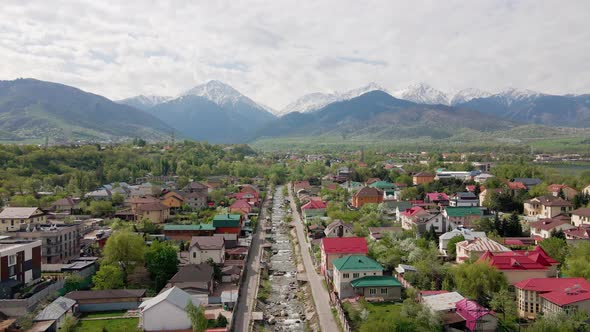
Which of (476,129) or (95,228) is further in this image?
(476,129)

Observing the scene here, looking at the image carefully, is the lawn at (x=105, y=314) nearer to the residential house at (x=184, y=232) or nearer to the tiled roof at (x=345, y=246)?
the tiled roof at (x=345, y=246)

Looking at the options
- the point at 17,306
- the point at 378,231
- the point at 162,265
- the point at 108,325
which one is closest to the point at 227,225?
the point at 378,231

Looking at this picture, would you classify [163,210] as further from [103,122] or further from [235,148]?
[103,122]

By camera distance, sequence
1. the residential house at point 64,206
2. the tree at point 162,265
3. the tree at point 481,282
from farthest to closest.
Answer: the residential house at point 64,206, the tree at point 162,265, the tree at point 481,282

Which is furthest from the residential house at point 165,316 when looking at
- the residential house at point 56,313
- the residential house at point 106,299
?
the residential house at point 56,313

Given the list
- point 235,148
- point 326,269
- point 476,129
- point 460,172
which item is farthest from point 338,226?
point 476,129

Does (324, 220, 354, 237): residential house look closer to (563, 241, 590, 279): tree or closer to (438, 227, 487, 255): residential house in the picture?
(438, 227, 487, 255): residential house
